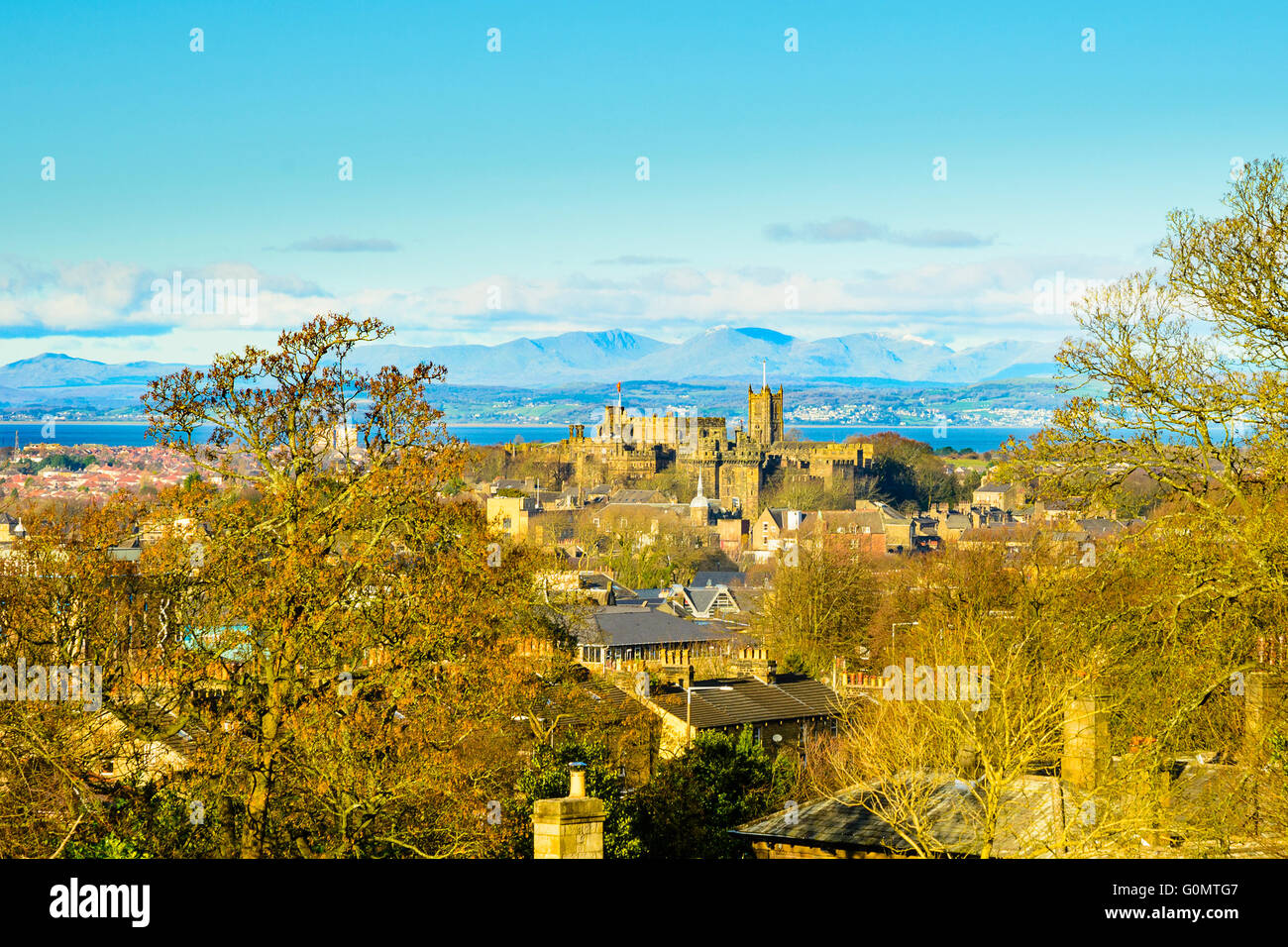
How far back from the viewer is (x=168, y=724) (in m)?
16.7

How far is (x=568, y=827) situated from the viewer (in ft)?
39.7

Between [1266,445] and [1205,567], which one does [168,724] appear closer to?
[1205,567]

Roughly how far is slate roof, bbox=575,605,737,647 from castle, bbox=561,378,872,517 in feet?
335

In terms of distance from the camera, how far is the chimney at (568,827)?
1206cm

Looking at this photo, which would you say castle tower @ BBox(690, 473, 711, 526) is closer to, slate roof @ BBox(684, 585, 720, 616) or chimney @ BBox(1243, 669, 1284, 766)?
slate roof @ BBox(684, 585, 720, 616)

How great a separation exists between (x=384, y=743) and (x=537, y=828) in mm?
3791

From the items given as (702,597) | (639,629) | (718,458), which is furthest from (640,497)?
(639,629)

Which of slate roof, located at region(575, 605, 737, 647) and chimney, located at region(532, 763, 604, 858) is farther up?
chimney, located at region(532, 763, 604, 858)

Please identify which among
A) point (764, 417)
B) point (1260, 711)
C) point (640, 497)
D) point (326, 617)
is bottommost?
point (1260, 711)

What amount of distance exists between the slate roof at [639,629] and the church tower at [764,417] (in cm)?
11866

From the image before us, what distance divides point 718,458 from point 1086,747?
471 ft

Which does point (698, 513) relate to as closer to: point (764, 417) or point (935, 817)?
point (764, 417)

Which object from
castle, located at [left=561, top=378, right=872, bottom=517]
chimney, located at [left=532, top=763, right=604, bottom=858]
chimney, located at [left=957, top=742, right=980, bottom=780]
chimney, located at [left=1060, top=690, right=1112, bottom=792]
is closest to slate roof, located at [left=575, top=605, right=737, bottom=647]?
chimney, located at [left=957, top=742, right=980, bottom=780]

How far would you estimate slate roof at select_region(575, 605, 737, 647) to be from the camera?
4388 centimetres
